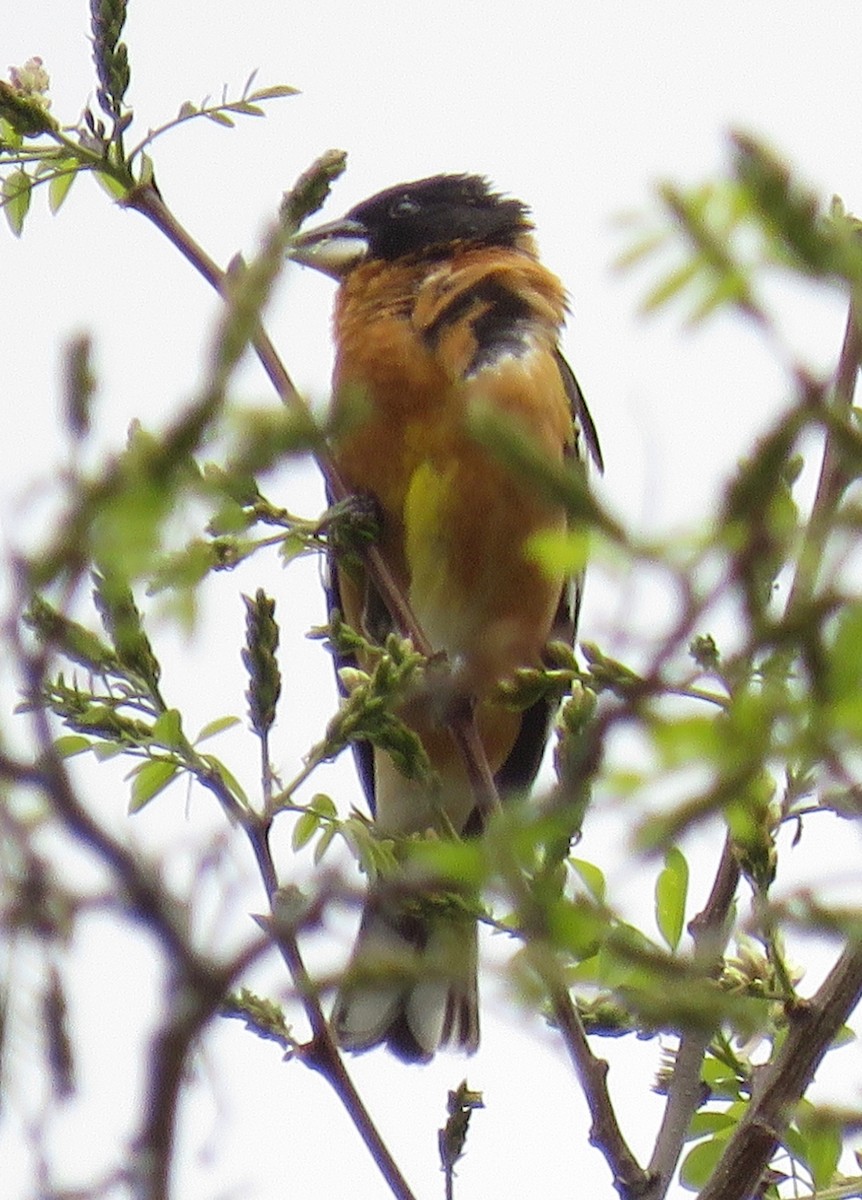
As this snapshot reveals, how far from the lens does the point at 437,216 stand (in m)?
4.87

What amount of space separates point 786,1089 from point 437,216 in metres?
3.14

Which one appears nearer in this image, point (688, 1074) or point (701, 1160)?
point (688, 1074)

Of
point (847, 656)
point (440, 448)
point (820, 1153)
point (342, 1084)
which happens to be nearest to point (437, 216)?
point (440, 448)

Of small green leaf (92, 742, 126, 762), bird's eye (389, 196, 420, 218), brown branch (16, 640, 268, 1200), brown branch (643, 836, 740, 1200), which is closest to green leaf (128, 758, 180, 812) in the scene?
small green leaf (92, 742, 126, 762)

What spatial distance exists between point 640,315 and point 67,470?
401 millimetres

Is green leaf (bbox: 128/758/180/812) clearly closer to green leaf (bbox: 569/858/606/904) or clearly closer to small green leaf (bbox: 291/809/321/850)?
small green leaf (bbox: 291/809/321/850)

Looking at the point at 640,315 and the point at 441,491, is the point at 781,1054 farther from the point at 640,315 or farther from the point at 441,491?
the point at 441,491

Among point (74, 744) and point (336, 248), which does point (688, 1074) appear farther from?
point (336, 248)

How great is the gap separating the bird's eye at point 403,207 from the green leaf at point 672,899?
2.92 m

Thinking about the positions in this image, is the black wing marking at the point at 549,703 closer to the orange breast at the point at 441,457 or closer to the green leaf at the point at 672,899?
the orange breast at the point at 441,457

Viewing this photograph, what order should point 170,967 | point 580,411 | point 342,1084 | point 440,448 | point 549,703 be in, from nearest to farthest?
1. point 170,967
2. point 342,1084
3. point 440,448
4. point 549,703
5. point 580,411

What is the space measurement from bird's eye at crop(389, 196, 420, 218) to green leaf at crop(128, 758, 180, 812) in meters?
2.76

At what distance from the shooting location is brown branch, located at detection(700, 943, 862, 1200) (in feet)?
7.08

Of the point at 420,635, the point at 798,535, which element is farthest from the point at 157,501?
the point at 420,635
